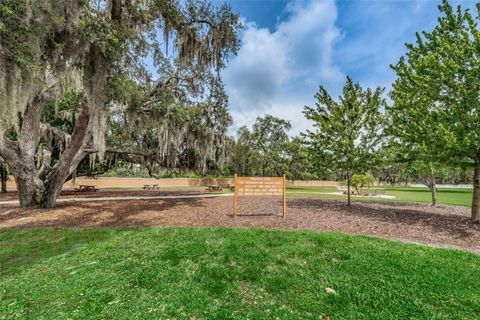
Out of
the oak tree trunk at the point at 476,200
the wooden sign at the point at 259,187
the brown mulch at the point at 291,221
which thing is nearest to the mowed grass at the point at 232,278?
the brown mulch at the point at 291,221

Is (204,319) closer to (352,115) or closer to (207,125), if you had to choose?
(352,115)

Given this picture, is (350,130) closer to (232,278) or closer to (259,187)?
(259,187)

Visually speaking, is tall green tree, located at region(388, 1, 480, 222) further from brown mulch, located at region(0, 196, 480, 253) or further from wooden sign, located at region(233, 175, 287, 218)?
wooden sign, located at region(233, 175, 287, 218)

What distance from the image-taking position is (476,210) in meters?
6.66

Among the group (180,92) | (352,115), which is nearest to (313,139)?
(352,115)

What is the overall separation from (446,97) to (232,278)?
24.4 feet

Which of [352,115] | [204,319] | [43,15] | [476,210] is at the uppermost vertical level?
[43,15]

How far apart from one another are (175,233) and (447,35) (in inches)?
355

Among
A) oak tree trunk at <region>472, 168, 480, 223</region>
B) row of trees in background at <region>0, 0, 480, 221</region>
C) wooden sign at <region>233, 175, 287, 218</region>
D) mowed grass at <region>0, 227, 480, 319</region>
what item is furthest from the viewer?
wooden sign at <region>233, 175, 287, 218</region>

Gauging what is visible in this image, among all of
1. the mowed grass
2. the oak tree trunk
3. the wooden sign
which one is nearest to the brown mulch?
the oak tree trunk

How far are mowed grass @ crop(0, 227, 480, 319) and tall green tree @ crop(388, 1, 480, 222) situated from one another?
3.16m

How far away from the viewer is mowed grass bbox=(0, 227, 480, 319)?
2646mm

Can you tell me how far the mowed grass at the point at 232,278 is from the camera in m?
2.65

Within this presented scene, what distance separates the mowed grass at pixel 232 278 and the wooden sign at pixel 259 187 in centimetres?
231
